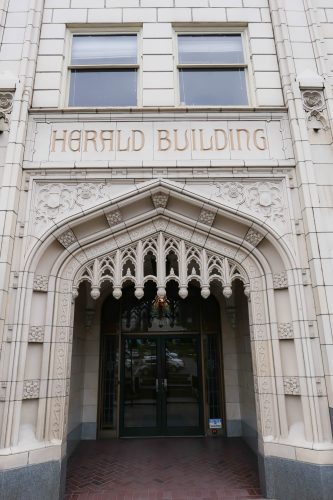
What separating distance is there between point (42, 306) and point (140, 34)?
5.80m

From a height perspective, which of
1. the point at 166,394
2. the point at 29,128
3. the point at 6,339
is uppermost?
the point at 29,128

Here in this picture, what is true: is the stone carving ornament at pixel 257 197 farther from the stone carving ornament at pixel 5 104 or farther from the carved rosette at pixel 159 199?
the stone carving ornament at pixel 5 104

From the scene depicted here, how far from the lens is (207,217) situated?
547 centimetres

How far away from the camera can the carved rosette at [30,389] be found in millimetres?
4606

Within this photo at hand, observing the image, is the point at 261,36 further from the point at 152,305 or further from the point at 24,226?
the point at 152,305

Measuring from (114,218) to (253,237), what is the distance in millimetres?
2352

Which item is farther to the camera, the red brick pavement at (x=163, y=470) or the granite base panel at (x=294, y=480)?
the red brick pavement at (x=163, y=470)

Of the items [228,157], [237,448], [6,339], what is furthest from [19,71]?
[237,448]

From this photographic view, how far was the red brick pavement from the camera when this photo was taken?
4.84 meters

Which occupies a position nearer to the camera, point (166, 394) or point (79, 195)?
point (79, 195)

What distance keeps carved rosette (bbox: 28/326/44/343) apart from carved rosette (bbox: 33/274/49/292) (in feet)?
1.90

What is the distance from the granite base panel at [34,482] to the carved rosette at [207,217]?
4.20m

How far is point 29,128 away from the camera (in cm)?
570

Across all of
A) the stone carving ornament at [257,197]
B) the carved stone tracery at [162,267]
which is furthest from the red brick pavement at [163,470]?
the stone carving ornament at [257,197]
